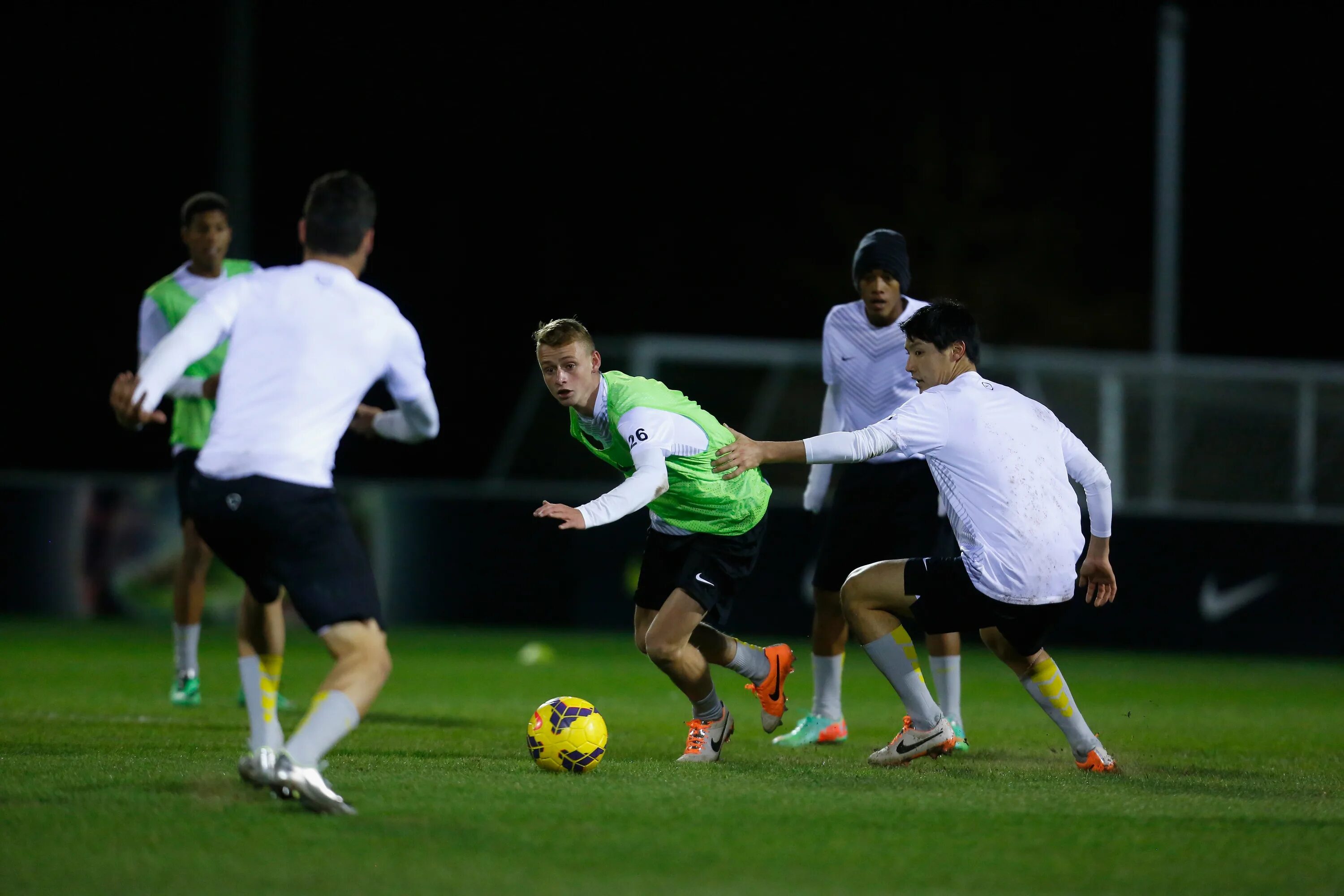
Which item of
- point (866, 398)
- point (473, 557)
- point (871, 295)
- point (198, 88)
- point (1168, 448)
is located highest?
point (198, 88)

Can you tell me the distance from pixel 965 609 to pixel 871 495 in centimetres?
134

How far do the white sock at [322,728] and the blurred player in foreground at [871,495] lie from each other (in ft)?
9.93

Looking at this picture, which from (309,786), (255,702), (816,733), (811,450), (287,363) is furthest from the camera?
(816,733)

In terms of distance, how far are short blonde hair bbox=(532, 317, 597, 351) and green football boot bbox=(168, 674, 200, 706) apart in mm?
3452

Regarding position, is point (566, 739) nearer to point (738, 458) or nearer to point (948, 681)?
point (738, 458)

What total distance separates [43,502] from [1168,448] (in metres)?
11.2

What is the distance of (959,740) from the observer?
7.38 meters

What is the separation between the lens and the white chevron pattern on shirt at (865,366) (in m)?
7.66

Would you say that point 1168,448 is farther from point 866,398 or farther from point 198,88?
point 198,88

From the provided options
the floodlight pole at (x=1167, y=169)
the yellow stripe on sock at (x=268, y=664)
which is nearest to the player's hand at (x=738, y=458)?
the yellow stripe on sock at (x=268, y=664)

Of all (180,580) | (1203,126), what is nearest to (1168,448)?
(180,580)

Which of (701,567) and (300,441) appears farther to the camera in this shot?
(701,567)

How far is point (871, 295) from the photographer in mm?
7645

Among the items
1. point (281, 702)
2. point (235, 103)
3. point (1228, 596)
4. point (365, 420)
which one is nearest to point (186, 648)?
point (281, 702)
